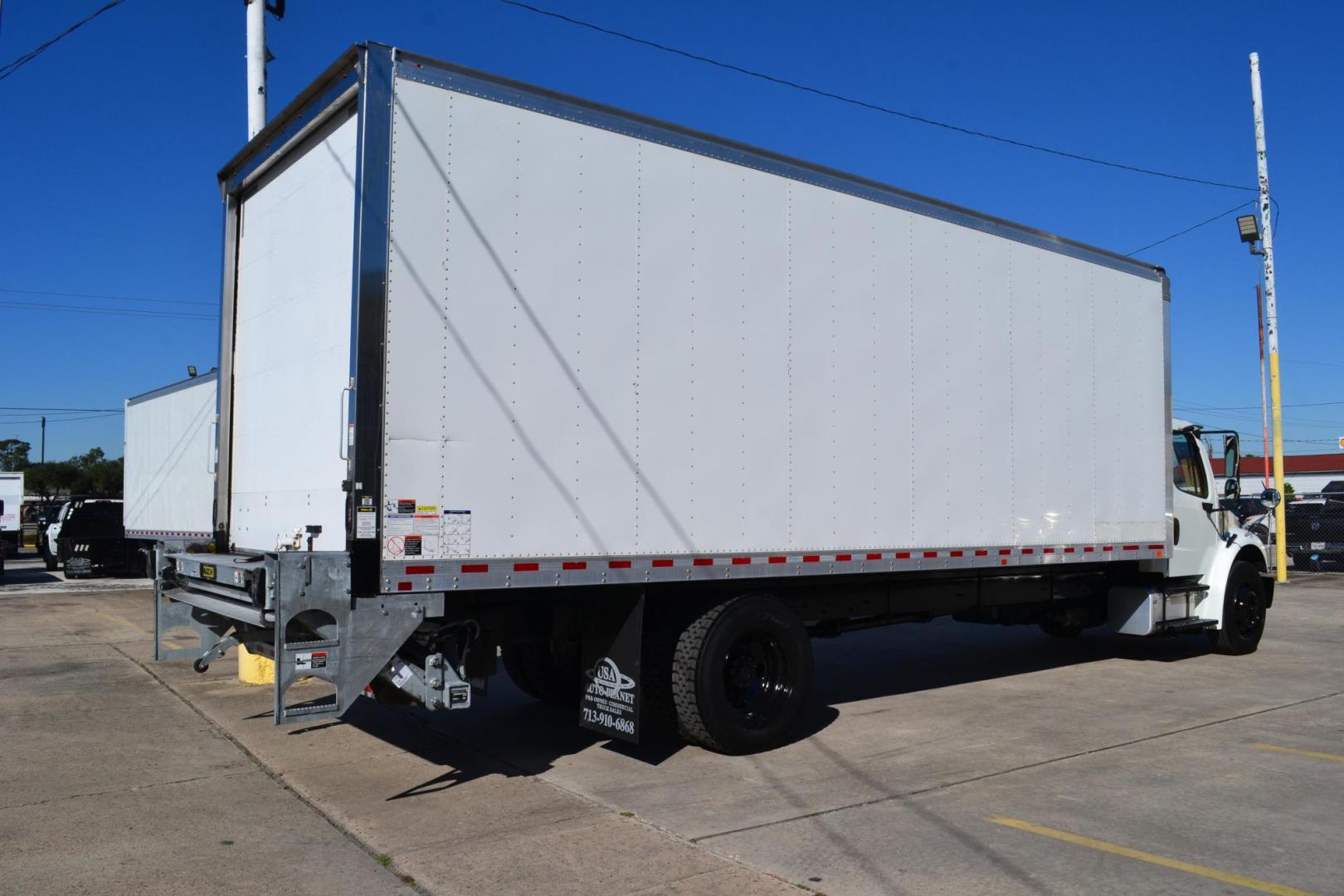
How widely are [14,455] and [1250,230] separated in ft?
347

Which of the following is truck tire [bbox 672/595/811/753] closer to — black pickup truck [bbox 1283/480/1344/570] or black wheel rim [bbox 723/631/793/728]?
black wheel rim [bbox 723/631/793/728]

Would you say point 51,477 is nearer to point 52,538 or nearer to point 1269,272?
point 52,538

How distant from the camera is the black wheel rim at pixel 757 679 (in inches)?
283

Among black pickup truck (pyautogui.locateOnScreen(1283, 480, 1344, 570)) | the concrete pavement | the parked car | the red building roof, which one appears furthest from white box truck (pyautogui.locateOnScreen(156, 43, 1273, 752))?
the red building roof

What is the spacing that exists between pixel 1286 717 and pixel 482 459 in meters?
6.72

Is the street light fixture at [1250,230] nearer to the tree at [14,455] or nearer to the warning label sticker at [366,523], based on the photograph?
the warning label sticker at [366,523]

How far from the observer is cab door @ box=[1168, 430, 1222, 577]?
36.4ft

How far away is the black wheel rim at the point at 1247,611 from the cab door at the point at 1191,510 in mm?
744

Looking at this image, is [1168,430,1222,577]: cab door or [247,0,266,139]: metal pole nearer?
[247,0,266,139]: metal pole

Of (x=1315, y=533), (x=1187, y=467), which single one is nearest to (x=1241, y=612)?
(x=1187, y=467)

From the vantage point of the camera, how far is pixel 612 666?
673 centimetres

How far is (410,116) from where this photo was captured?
228 inches

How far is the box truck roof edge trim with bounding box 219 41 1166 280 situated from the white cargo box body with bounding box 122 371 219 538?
1270cm

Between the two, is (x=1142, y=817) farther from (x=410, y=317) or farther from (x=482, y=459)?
(x=410, y=317)
